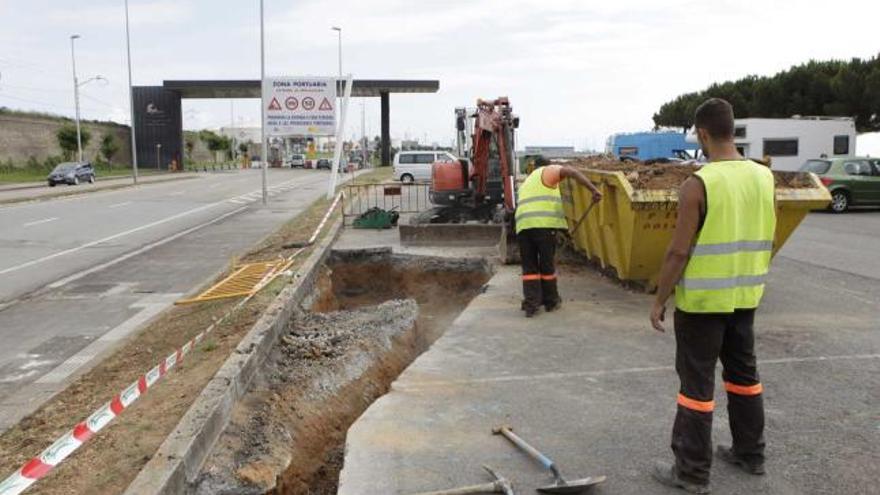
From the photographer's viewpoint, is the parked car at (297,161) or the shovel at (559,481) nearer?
the shovel at (559,481)

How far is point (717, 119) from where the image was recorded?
393 centimetres

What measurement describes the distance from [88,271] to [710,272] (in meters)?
11.6

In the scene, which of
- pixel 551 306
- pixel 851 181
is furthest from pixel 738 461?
pixel 851 181

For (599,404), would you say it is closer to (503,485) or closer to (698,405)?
(698,405)

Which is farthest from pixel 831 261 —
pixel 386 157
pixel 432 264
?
pixel 386 157

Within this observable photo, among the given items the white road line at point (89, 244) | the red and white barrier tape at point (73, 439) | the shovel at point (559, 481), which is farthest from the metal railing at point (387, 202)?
the shovel at point (559, 481)

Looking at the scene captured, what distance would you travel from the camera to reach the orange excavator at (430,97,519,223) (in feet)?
43.7

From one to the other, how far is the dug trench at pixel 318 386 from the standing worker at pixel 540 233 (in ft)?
4.47

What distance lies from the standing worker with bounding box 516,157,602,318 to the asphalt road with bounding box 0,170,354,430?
4.46 metres

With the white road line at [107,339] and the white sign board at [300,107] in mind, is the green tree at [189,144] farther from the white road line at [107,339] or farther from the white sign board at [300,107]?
the white road line at [107,339]

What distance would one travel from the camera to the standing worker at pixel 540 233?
8.22m

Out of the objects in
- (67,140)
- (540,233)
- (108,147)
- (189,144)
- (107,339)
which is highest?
(189,144)

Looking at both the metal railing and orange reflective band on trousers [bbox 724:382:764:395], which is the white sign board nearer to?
the metal railing

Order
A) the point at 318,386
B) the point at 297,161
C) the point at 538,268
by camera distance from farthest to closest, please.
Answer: the point at 297,161, the point at 538,268, the point at 318,386
